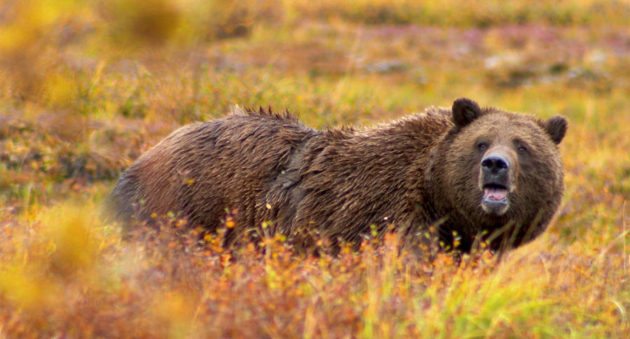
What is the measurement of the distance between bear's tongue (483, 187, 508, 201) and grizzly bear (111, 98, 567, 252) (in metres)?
0.01

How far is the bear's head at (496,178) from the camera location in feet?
21.6

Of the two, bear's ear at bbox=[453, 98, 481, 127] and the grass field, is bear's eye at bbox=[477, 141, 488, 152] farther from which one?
the grass field

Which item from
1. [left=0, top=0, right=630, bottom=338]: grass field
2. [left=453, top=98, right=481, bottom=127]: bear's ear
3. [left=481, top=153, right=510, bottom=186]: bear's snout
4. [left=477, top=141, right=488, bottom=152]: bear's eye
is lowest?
[left=0, top=0, right=630, bottom=338]: grass field

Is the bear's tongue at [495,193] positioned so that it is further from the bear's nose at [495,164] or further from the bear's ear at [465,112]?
the bear's ear at [465,112]

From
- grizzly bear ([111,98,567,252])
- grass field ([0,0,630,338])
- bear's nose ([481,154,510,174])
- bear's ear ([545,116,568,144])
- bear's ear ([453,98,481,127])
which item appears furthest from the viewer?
bear's ear ([545,116,568,144])

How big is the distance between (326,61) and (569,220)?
38.9 ft

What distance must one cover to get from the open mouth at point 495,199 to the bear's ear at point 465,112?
61cm

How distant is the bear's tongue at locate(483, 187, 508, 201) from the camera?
6.55 m

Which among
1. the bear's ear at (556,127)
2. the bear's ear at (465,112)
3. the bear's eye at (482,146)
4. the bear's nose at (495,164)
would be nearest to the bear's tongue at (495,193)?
the bear's nose at (495,164)

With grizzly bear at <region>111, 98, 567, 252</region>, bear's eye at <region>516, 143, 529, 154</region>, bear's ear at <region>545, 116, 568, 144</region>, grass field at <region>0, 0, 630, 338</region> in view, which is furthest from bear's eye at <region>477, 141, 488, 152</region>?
grass field at <region>0, 0, 630, 338</region>

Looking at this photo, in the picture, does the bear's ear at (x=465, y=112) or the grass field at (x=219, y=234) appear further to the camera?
the bear's ear at (x=465, y=112)

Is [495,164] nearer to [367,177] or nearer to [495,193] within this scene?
[495,193]

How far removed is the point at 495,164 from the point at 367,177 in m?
0.96

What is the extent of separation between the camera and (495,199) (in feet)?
21.4
